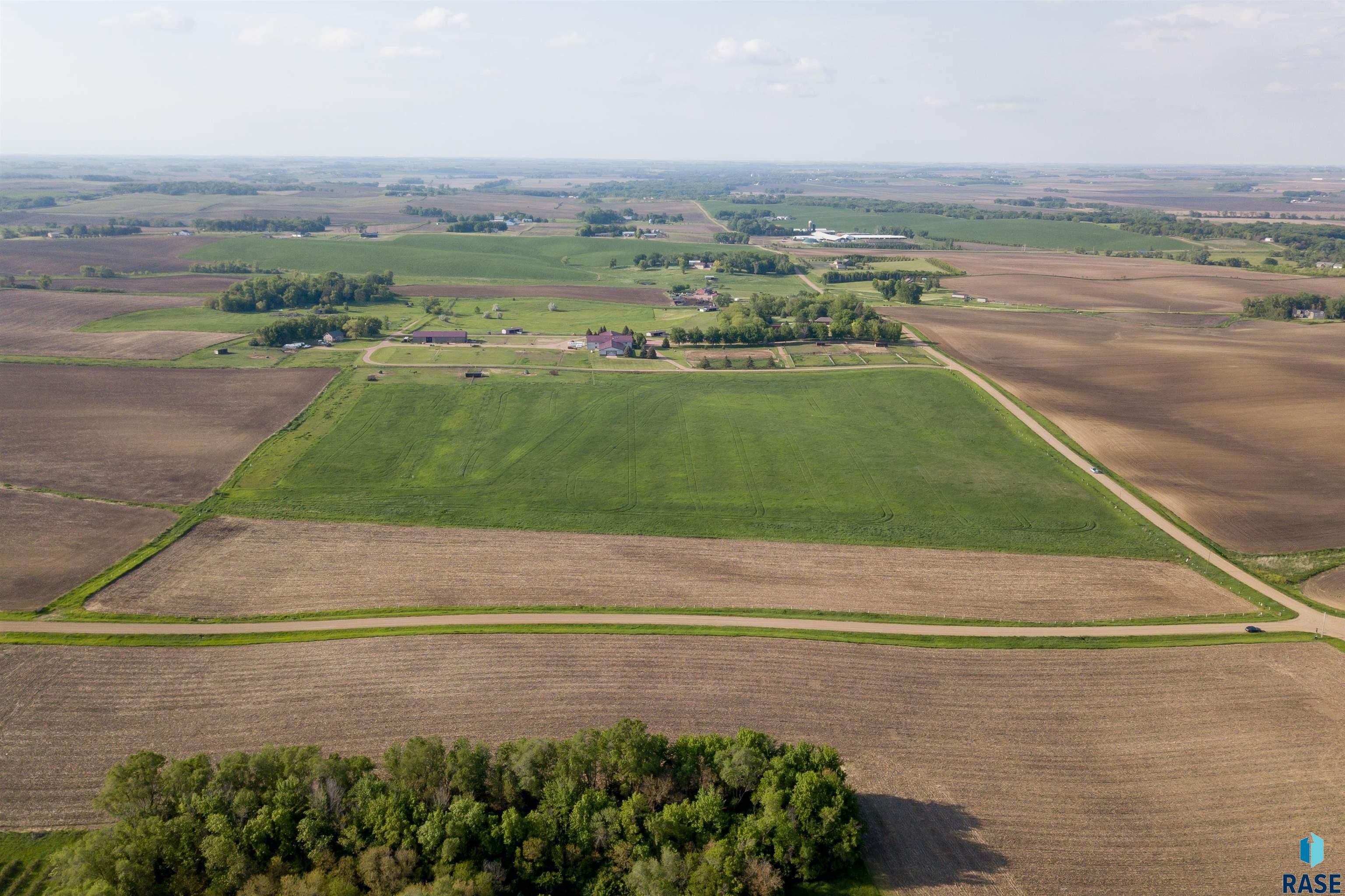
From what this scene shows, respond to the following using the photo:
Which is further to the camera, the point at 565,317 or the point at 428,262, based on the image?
the point at 428,262

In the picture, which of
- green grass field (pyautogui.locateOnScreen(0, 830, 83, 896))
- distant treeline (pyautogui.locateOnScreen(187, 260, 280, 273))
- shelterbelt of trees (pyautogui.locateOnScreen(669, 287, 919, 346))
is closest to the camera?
green grass field (pyautogui.locateOnScreen(0, 830, 83, 896))

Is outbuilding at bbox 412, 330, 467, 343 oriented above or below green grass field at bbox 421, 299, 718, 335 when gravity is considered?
below

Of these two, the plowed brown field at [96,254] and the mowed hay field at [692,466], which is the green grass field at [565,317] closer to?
the mowed hay field at [692,466]

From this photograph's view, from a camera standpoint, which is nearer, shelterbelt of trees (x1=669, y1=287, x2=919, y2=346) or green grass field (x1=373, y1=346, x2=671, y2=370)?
green grass field (x1=373, y1=346, x2=671, y2=370)

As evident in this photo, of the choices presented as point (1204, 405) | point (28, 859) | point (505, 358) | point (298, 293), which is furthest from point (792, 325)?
point (28, 859)

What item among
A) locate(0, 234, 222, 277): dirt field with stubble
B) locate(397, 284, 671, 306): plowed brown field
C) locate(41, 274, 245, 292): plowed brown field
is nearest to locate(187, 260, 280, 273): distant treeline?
locate(0, 234, 222, 277): dirt field with stubble

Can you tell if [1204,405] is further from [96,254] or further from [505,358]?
[96,254]

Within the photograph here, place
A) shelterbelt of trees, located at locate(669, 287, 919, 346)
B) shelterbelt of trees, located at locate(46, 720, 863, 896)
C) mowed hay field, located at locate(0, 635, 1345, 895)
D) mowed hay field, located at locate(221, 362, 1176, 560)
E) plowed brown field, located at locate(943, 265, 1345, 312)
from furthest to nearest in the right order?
plowed brown field, located at locate(943, 265, 1345, 312), shelterbelt of trees, located at locate(669, 287, 919, 346), mowed hay field, located at locate(221, 362, 1176, 560), mowed hay field, located at locate(0, 635, 1345, 895), shelterbelt of trees, located at locate(46, 720, 863, 896)

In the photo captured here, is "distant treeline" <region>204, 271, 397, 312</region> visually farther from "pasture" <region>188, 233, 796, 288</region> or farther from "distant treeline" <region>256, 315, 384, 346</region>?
"pasture" <region>188, 233, 796, 288</region>
